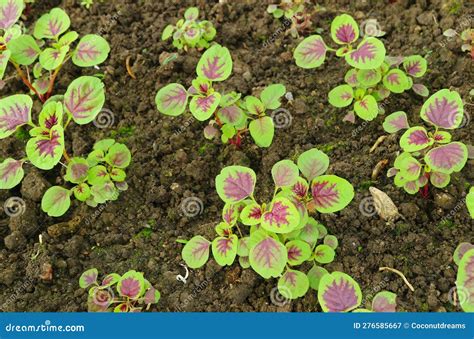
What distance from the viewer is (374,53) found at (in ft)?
8.61

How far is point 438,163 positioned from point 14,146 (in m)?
2.07

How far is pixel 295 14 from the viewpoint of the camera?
3367 mm

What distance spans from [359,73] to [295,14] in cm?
72

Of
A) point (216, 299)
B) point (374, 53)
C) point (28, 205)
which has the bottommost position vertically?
point (216, 299)

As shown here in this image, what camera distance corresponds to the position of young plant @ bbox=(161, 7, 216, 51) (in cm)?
321

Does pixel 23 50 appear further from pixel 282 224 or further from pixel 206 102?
pixel 282 224

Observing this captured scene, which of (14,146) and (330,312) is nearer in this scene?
(330,312)

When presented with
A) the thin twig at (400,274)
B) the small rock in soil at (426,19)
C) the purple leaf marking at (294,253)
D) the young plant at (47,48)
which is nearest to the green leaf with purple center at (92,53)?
the young plant at (47,48)

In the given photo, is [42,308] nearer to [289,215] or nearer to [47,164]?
[47,164]

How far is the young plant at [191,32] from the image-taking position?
321cm

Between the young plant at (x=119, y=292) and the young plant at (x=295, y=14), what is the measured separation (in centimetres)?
170

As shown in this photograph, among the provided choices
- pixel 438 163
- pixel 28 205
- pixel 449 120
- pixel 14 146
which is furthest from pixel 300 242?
pixel 14 146

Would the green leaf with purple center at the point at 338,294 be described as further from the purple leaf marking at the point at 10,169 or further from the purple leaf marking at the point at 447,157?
the purple leaf marking at the point at 10,169

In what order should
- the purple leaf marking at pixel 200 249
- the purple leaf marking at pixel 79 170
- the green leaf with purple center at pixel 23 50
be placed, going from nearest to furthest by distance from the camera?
the purple leaf marking at pixel 200 249, the purple leaf marking at pixel 79 170, the green leaf with purple center at pixel 23 50
